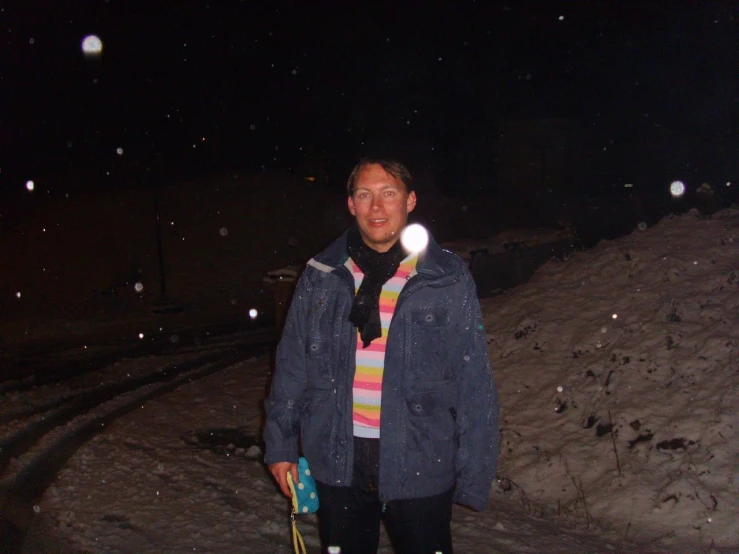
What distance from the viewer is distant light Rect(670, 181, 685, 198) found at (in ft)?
123

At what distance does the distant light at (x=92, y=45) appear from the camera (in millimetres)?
25031

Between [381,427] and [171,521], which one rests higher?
[381,427]

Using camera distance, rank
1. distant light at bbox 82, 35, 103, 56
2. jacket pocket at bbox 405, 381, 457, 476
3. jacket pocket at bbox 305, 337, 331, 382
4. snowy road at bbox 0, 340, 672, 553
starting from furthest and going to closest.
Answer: distant light at bbox 82, 35, 103, 56 → snowy road at bbox 0, 340, 672, 553 → jacket pocket at bbox 305, 337, 331, 382 → jacket pocket at bbox 405, 381, 457, 476

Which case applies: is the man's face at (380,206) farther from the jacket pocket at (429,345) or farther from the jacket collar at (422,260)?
the jacket pocket at (429,345)

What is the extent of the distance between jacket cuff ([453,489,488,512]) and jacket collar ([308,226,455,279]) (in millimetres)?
829

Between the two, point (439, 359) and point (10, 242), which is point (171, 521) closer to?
point (439, 359)

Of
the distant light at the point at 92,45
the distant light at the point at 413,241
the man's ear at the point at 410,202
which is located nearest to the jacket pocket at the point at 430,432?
the distant light at the point at 413,241

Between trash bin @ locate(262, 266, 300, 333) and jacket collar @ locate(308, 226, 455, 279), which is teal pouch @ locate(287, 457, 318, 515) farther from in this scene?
trash bin @ locate(262, 266, 300, 333)

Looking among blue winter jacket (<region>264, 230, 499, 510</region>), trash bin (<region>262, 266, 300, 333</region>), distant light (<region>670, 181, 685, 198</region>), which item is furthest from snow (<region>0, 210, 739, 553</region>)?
distant light (<region>670, 181, 685, 198</region>)

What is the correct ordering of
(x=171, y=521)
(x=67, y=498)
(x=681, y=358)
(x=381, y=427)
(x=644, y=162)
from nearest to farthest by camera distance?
(x=381, y=427) → (x=171, y=521) → (x=67, y=498) → (x=681, y=358) → (x=644, y=162)

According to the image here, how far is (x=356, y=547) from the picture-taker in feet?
8.26

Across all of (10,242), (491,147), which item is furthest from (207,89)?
(491,147)

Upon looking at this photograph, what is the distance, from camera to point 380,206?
8.50 feet

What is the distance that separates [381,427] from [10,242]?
21.8 meters
